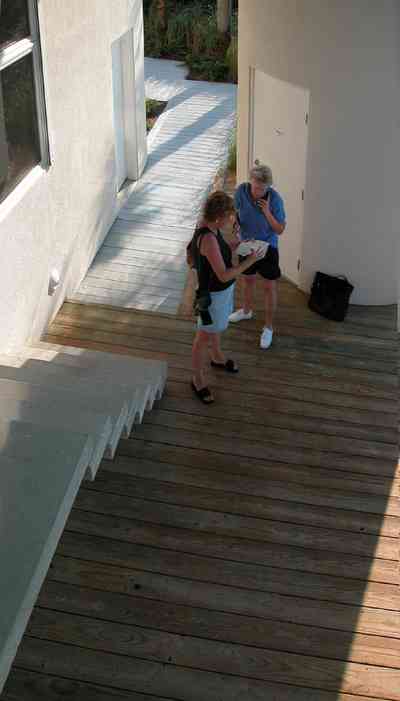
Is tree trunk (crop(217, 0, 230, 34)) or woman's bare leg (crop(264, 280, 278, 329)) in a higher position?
tree trunk (crop(217, 0, 230, 34))

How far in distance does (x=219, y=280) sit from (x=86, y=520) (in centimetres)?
172

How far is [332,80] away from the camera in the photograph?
6.40 meters

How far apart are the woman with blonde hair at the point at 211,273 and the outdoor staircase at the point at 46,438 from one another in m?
0.33

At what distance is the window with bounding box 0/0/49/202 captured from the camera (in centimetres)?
558

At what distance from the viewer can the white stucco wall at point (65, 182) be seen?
5.89 m

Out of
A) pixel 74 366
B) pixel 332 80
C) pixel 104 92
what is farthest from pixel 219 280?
pixel 104 92

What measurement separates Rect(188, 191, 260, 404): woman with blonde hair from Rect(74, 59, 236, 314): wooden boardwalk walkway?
4.87 ft

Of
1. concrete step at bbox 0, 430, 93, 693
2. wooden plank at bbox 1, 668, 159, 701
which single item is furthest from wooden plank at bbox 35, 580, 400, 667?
concrete step at bbox 0, 430, 93, 693

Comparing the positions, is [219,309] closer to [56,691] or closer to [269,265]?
[269,265]

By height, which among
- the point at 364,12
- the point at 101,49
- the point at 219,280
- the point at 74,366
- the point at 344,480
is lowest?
the point at 344,480

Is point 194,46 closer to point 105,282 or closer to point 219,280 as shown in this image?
point 105,282

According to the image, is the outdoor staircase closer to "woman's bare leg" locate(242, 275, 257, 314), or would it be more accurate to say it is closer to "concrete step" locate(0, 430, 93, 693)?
"concrete step" locate(0, 430, 93, 693)

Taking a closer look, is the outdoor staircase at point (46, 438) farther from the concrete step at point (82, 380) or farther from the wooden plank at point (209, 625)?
the wooden plank at point (209, 625)

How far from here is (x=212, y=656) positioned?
4023mm
